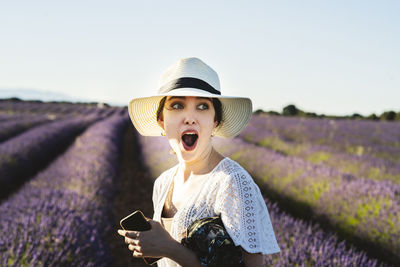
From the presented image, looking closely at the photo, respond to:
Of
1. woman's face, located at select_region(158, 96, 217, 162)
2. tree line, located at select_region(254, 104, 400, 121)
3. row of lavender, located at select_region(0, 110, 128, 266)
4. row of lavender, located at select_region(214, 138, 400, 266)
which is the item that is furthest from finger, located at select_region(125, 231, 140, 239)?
tree line, located at select_region(254, 104, 400, 121)

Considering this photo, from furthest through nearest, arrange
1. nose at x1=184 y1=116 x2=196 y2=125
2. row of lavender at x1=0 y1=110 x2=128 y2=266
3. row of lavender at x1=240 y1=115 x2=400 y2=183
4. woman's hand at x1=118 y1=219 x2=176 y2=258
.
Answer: row of lavender at x1=240 y1=115 x2=400 y2=183, row of lavender at x1=0 y1=110 x2=128 y2=266, nose at x1=184 y1=116 x2=196 y2=125, woman's hand at x1=118 y1=219 x2=176 y2=258

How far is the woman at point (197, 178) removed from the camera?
0.86m

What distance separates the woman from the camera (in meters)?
0.86

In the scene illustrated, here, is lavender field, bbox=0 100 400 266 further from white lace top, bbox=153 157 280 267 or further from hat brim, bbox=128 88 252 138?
hat brim, bbox=128 88 252 138

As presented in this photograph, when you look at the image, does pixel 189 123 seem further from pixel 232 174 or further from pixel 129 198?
pixel 129 198

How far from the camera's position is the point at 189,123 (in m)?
0.97

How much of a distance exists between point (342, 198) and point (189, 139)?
3.26 metres

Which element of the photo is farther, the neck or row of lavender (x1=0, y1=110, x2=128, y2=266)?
row of lavender (x1=0, y1=110, x2=128, y2=266)

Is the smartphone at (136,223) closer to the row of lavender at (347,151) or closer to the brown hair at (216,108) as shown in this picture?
the brown hair at (216,108)

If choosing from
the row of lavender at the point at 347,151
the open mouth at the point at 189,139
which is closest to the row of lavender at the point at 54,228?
the open mouth at the point at 189,139

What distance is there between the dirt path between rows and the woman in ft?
7.06

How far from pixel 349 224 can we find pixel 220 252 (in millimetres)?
3120

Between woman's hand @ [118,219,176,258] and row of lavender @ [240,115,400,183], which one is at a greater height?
woman's hand @ [118,219,176,258]

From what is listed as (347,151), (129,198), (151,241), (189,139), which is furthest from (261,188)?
(347,151)
